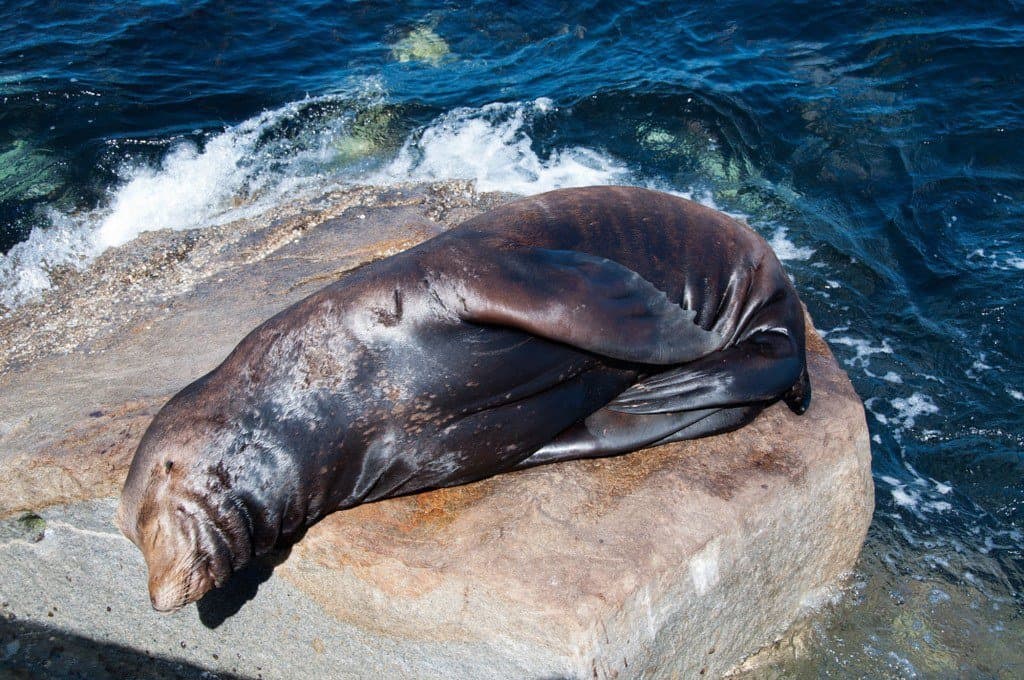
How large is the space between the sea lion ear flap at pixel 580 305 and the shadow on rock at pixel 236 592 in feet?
4.87

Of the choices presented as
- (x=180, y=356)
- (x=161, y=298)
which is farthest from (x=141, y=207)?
(x=180, y=356)

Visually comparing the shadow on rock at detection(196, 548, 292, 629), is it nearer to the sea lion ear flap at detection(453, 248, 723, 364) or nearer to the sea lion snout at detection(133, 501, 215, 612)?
the sea lion snout at detection(133, 501, 215, 612)

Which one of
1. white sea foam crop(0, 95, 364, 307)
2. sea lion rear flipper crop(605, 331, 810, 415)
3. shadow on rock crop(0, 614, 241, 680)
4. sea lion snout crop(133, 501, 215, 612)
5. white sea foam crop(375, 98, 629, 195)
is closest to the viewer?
sea lion snout crop(133, 501, 215, 612)

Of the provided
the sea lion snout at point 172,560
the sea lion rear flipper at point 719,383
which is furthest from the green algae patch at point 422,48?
the sea lion snout at point 172,560

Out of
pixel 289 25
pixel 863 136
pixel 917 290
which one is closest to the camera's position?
A: pixel 917 290

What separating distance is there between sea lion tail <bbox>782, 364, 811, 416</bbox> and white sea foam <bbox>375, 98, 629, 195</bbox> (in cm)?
399

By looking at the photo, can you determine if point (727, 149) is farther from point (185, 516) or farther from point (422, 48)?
point (185, 516)

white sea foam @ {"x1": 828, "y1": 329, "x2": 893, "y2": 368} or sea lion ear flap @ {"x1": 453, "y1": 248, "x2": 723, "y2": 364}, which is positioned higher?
sea lion ear flap @ {"x1": 453, "y1": 248, "x2": 723, "y2": 364}

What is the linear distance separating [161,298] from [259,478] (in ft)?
9.46

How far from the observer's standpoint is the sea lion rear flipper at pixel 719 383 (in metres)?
4.45

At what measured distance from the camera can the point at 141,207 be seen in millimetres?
8391

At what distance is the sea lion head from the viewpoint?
3.71m

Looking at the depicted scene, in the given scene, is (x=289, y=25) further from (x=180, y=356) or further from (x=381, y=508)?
(x=381, y=508)

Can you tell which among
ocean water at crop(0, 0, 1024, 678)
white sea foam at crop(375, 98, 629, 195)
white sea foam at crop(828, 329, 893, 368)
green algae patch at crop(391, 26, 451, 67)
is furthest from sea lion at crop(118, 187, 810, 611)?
green algae patch at crop(391, 26, 451, 67)
